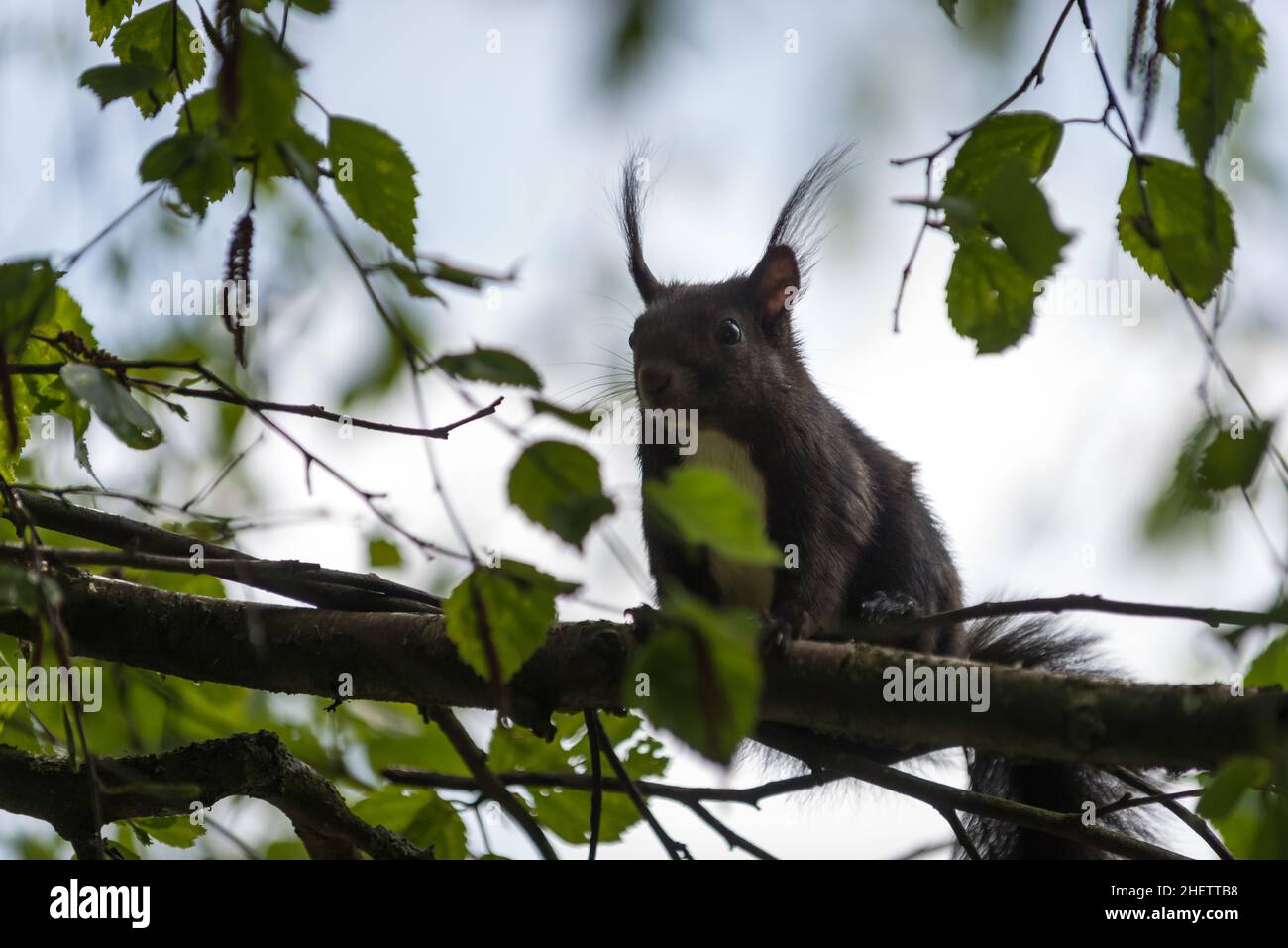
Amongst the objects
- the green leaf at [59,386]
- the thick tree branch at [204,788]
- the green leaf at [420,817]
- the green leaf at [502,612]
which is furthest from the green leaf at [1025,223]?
the green leaf at [420,817]

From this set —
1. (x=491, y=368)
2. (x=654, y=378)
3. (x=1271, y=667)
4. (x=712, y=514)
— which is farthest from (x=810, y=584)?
(x=712, y=514)

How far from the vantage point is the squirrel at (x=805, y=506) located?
235 cm

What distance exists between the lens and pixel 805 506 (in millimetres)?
2414

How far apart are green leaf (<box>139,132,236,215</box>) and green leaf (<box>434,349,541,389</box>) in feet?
0.72

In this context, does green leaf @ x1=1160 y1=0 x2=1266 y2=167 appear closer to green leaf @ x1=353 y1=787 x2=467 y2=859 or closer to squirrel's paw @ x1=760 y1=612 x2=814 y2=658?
squirrel's paw @ x1=760 y1=612 x2=814 y2=658

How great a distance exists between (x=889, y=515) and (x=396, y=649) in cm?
148

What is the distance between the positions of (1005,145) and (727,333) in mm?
1553

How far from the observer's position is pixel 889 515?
2711 mm

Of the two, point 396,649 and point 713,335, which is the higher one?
point 713,335

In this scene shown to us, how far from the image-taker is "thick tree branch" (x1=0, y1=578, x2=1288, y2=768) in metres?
1.17

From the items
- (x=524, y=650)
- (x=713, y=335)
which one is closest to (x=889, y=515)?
(x=713, y=335)

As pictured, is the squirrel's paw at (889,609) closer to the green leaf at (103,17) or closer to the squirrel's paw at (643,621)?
the squirrel's paw at (643,621)

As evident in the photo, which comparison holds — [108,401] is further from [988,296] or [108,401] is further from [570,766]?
[570,766]
